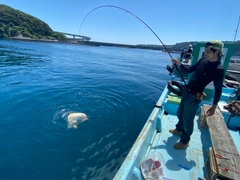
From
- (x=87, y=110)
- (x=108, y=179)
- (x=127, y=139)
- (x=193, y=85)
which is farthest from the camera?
(x=87, y=110)

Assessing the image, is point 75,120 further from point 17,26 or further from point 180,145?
point 17,26

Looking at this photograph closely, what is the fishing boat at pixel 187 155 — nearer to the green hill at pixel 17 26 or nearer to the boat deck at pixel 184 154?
the boat deck at pixel 184 154

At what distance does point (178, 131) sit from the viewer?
156 inches

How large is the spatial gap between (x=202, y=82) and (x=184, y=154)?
1.75 metres

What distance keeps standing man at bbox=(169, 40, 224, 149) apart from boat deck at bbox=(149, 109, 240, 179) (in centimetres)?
22

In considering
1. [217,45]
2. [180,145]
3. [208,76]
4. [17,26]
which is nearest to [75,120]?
[180,145]

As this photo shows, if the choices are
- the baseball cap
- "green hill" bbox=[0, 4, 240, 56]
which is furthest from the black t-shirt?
"green hill" bbox=[0, 4, 240, 56]

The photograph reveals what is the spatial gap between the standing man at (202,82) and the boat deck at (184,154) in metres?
0.22

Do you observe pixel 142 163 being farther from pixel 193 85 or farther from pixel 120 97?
pixel 120 97

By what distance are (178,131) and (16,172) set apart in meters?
4.25

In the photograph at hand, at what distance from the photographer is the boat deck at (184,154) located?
2.91m

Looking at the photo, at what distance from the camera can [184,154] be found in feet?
11.1


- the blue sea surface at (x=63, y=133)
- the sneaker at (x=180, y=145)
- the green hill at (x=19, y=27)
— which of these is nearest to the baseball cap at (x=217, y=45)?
the sneaker at (x=180, y=145)

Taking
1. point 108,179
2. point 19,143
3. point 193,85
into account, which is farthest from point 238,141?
point 19,143
